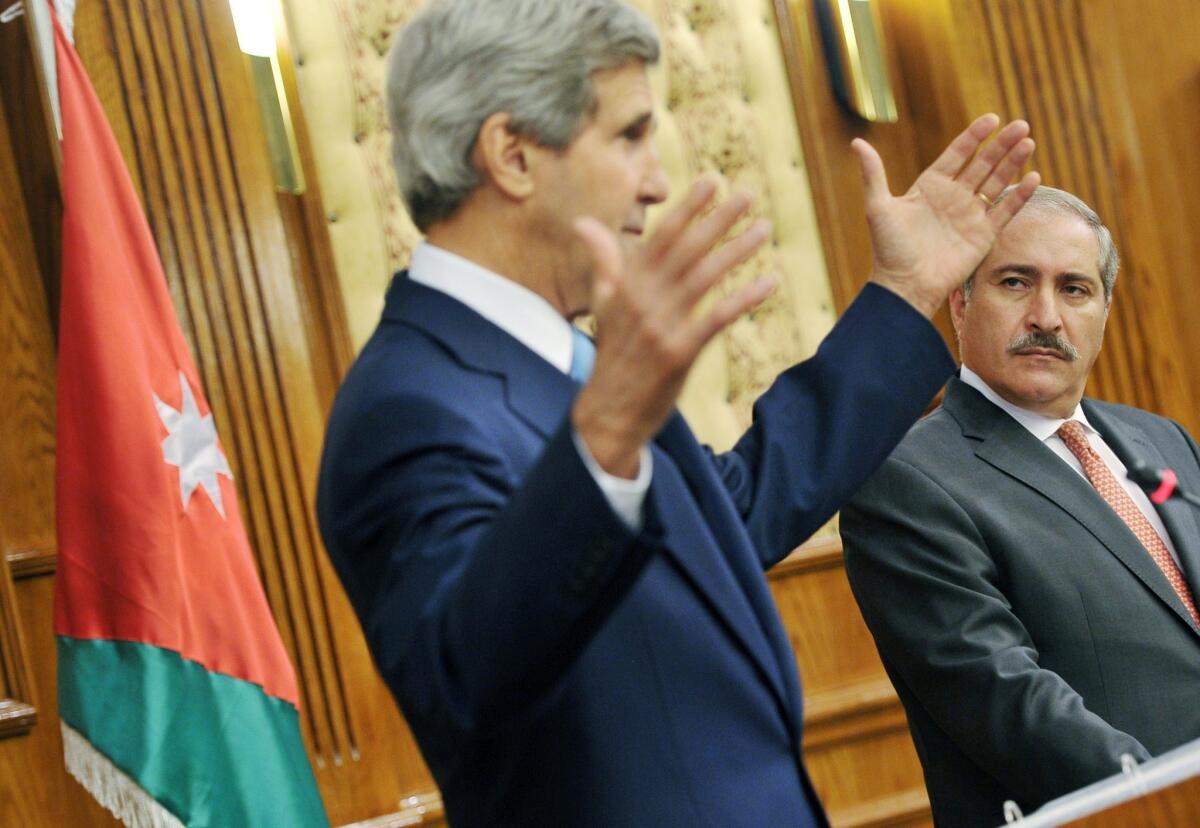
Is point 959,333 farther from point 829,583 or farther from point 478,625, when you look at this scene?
point 478,625

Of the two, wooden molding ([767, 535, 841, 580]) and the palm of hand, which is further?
wooden molding ([767, 535, 841, 580])

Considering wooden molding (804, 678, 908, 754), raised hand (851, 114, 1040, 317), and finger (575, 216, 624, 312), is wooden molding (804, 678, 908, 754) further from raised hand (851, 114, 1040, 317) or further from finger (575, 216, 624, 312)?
finger (575, 216, 624, 312)

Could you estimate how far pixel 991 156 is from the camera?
1826 millimetres

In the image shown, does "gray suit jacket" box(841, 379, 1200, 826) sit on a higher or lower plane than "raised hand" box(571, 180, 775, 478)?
lower

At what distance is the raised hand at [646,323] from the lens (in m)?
1.06

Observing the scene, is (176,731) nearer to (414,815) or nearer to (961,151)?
(414,815)

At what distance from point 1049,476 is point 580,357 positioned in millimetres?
1209

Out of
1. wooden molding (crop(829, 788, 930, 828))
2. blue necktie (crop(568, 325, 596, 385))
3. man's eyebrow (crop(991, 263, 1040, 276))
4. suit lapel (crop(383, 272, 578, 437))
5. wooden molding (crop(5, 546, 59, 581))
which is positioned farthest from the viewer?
wooden molding (crop(829, 788, 930, 828))

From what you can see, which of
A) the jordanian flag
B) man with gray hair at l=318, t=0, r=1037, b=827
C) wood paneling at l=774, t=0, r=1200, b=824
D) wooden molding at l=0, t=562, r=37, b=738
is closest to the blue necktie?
man with gray hair at l=318, t=0, r=1037, b=827

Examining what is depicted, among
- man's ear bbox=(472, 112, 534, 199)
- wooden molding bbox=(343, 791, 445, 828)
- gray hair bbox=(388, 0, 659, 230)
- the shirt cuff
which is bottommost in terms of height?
wooden molding bbox=(343, 791, 445, 828)

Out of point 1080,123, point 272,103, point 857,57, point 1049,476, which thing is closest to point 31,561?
point 272,103

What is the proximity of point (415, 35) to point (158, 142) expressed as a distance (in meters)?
1.94

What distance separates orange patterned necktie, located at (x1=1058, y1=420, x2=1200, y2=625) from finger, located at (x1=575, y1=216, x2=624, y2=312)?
1639 mm

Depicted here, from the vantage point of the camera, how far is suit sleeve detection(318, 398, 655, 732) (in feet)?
3.68
